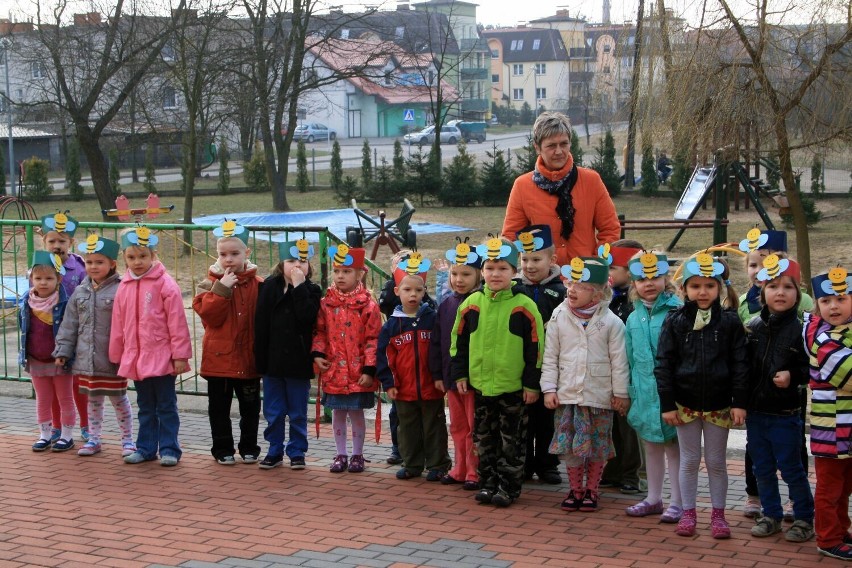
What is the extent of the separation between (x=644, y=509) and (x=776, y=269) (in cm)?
157

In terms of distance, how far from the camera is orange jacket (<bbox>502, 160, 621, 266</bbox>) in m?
6.92

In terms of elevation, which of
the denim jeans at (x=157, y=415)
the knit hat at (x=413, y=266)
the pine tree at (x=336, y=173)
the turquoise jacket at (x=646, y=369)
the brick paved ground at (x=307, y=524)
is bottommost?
the brick paved ground at (x=307, y=524)

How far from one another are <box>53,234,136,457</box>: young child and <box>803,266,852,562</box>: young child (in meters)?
4.53

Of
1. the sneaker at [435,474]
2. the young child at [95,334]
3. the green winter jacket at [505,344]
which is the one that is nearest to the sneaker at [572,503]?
the green winter jacket at [505,344]

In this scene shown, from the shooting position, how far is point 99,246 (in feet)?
24.7

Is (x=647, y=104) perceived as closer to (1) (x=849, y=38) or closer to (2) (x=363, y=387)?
(1) (x=849, y=38)

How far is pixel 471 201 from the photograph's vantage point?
3159 cm

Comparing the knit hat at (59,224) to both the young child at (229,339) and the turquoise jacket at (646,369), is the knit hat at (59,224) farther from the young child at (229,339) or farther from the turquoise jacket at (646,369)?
the turquoise jacket at (646,369)

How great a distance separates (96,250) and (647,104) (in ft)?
29.5

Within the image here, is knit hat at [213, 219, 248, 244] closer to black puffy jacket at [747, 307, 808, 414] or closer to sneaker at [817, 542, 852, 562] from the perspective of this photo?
black puffy jacket at [747, 307, 808, 414]

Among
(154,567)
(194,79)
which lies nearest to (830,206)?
(194,79)

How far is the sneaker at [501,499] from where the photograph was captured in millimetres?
6348

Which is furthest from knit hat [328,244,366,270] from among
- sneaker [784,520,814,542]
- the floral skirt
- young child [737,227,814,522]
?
sneaker [784,520,814,542]

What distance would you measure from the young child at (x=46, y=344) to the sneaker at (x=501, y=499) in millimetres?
3277
